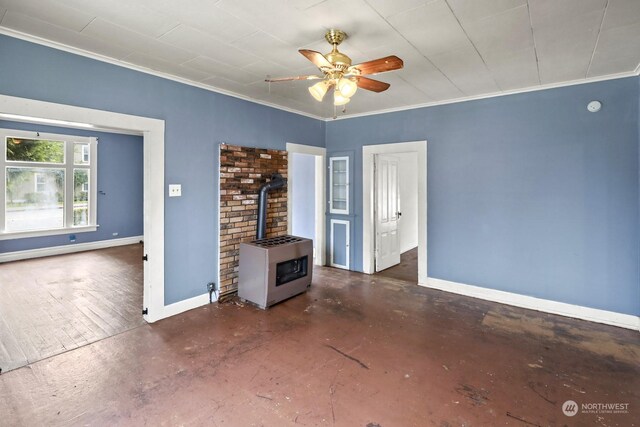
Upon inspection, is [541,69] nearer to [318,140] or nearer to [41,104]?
[318,140]

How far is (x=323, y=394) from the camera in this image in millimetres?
2244

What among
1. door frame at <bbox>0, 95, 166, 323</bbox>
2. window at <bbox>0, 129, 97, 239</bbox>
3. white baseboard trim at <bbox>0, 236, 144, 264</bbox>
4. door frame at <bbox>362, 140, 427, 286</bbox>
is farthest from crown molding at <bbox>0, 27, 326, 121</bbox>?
white baseboard trim at <bbox>0, 236, 144, 264</bbox>

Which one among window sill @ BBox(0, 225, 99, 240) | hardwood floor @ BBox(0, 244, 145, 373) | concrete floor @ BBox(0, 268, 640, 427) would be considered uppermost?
window sill @ BBox(0, 225, 99, 240)

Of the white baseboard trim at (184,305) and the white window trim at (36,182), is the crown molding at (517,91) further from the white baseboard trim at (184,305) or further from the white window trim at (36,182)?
the white window trim at (36,182)

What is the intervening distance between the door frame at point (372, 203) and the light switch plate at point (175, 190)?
289 cm

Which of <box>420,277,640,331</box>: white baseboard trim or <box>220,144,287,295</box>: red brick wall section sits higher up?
<box>220,144,287,295</box>: red brick wall section

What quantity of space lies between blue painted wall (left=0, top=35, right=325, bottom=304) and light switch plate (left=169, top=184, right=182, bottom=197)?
0.05m

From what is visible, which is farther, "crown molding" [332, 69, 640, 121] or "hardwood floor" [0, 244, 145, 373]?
"crown molding" [332, 69, 640, 121]

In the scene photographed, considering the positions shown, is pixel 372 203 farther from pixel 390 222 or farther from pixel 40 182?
pixel 40 182

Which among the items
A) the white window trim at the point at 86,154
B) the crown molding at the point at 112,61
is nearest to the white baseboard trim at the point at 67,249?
the white window trim at the point at 86,154

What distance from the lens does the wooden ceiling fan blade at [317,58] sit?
2.07 m

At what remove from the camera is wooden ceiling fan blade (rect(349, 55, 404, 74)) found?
6.93 ft

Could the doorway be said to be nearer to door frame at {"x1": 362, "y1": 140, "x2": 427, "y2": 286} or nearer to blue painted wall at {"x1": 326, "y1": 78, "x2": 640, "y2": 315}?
door frame at {"x1": 362, "y1": 140, "x2": 427, "y2": 286}

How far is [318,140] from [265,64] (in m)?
2.51
